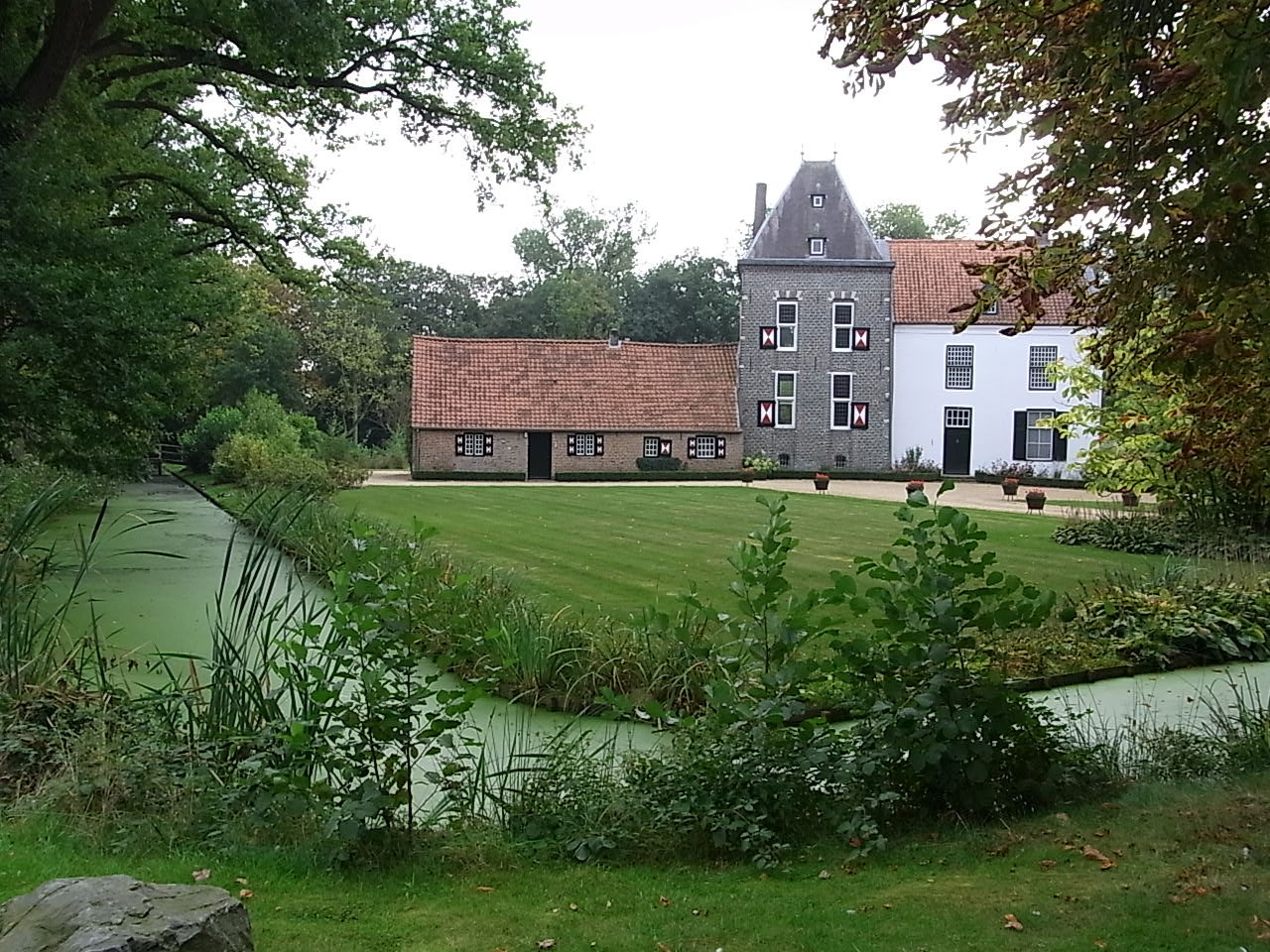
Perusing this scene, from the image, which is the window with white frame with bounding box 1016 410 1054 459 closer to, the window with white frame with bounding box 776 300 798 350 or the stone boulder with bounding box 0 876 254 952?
the window with white frame with bounding box 776 300 798 350

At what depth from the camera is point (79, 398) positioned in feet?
31.8

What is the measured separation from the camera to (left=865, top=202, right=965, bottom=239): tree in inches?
2111

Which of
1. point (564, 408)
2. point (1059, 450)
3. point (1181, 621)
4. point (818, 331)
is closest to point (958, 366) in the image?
point (1059, 450)

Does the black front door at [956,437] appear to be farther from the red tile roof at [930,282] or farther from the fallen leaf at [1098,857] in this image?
the fallen leaf at [1098,857]

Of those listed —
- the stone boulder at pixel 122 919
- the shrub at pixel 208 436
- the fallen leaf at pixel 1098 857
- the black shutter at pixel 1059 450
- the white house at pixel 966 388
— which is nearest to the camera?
the stone boulder at pixel 122 919

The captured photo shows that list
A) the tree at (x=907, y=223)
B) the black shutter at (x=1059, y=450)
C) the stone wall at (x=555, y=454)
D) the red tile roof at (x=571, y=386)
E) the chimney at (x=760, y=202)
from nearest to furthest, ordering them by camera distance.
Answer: the stone wall at (x=555, y=454) → the red tile roof at (x=571, y=386) → the black shutter at (x=1059, y=450) → the chimney at (x=760, y=202) → the tree at (x=907, y=223)

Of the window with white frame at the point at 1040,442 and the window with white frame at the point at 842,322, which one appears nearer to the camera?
the window with white frame at the point at 1040,442

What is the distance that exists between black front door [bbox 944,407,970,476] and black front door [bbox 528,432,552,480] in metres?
12.8

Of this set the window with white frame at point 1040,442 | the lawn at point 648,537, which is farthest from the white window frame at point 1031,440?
the lawn at point 648,537

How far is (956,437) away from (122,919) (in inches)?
1350

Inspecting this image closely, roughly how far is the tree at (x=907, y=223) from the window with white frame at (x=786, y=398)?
21.8m

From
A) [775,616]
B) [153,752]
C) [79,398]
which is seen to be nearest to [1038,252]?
[775,616]

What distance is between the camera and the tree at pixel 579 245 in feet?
181

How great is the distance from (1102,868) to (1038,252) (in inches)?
89.2
